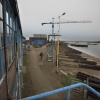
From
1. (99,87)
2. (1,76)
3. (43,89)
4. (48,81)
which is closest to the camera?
(1,76)

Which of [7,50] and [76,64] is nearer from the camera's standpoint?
[7,50]

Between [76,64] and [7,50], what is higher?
[7,50]

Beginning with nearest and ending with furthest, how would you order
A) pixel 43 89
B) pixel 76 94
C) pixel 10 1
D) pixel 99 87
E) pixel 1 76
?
pixel 1 76
pixel 10 1
pixel 99 87
pixel 76 94
pixel 43 89

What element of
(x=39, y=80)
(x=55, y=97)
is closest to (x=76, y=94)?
(x=55, y=97)

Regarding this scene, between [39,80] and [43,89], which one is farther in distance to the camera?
[39,80]

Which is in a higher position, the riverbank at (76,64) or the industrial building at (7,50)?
the industrial building at (7,50)

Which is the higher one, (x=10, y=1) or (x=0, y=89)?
(x=10, y=1)

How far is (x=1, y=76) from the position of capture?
11.9 feet

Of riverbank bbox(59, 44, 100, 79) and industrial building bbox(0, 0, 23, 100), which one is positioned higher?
industrial building bbox(0, 0, 23, 100)

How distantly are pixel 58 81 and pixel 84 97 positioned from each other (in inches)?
194

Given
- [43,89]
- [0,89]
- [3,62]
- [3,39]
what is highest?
[3,39]

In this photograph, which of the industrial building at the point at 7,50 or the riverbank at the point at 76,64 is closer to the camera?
the industrial building at the point at 7,50

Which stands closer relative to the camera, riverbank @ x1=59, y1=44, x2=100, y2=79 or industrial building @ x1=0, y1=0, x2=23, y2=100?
industrial building @ x1=0, y1=0, x2=23, y2=100

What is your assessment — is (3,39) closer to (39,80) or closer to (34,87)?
(34,87)
